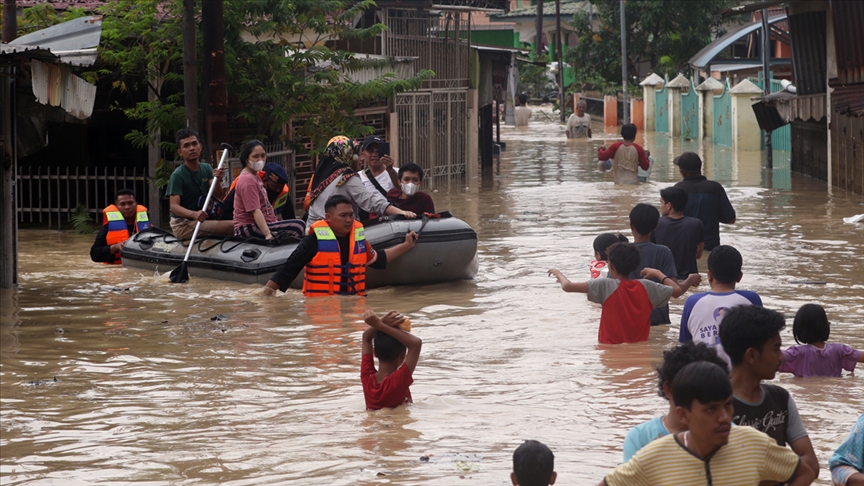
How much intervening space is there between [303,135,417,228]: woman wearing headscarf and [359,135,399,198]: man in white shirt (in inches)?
6.9

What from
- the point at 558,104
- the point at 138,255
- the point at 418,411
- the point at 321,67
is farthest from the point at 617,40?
the point at 418,411

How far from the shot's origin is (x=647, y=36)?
5200 centimetres

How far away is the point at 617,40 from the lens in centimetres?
5262

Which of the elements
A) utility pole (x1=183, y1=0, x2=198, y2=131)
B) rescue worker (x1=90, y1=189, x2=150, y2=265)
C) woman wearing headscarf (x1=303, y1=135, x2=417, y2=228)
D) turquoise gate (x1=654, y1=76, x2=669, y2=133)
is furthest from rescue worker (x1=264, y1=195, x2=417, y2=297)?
turquoise gate (x1=654, y1=76, x2=669, y2=133)

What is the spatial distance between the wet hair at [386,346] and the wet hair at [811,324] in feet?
7.83

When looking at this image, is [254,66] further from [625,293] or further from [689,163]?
[625,293]

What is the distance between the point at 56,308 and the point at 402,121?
13827 mm

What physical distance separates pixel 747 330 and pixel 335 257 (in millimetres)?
6789

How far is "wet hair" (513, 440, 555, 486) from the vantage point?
4.03 metres

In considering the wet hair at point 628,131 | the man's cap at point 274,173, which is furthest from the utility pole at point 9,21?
the wet hair at point 628,131

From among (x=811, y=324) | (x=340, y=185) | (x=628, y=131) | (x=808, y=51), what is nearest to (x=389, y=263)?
(x=340, y=185)

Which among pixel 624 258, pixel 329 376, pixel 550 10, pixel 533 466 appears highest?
pixel 550 10

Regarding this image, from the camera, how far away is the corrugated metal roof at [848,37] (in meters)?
20.3

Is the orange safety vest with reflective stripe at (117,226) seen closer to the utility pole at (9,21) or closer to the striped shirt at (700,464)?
the utility pole at (9,21)
